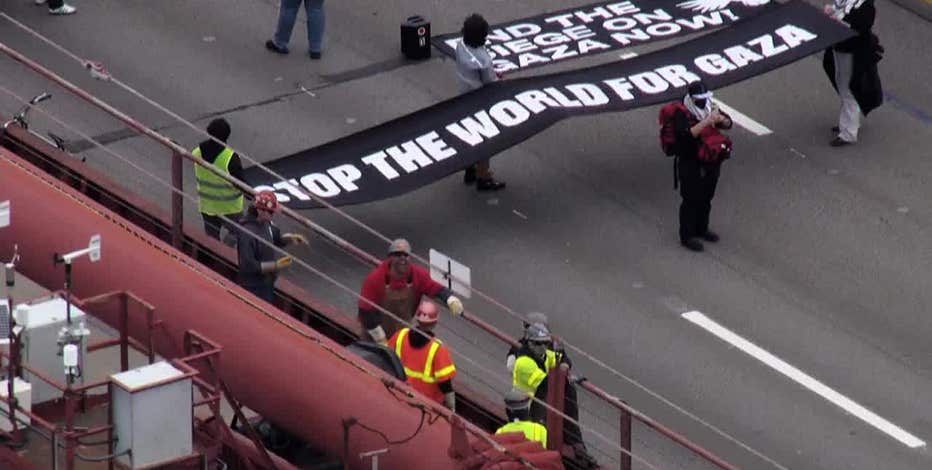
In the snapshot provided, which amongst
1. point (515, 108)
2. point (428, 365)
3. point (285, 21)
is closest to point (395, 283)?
point (428, 365)

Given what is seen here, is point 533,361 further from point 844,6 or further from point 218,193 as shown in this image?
point 844,6

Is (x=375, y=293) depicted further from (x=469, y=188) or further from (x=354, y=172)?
(x=469, y=188)

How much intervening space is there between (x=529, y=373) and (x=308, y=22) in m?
9.68

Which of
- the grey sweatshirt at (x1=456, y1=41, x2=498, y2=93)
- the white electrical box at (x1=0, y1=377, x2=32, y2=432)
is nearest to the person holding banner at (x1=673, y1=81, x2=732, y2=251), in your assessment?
the grey sweatshirt at (x1=456, y1=41, x2=498, y2=93)

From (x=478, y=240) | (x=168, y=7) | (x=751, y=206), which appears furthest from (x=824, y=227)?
(x=168, y=7)

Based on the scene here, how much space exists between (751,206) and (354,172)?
13.9 ft

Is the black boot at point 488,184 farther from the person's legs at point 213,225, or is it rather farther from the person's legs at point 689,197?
the person's legs at point 213,225

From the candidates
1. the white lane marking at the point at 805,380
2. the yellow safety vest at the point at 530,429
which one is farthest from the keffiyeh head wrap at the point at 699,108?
the yellow safety vest at the point at 530,429

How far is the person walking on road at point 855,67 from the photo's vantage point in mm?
25047

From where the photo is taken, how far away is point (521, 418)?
16938 millimetres

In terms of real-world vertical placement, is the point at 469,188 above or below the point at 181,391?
below

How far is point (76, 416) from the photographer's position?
14938 mm

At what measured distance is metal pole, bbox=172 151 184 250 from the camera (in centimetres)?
1772

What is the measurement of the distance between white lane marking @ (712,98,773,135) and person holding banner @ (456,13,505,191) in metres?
2.96
